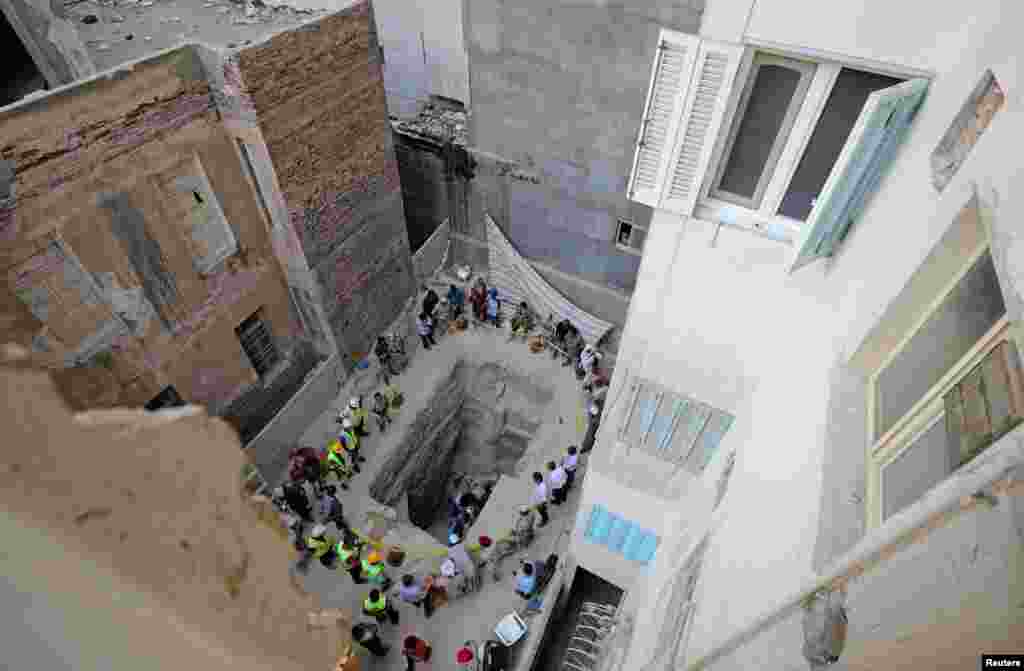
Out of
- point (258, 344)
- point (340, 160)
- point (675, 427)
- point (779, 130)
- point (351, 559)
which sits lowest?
point (351, 559)

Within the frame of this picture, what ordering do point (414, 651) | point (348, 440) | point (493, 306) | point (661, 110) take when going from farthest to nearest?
point (493, 306), point (348, 440), point (414, 651), point (661, 110)

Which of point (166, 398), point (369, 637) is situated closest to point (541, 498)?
point (369, 637)

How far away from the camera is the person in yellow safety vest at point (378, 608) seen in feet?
27.9

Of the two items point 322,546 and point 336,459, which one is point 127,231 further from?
point 322,546

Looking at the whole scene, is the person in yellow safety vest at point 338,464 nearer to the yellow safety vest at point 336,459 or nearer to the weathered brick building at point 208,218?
the yellow safety vest at point 336,459

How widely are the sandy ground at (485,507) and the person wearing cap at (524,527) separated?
0.28 metres

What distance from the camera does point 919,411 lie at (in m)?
2.23

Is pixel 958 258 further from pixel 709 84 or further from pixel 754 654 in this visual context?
pixel 709 84

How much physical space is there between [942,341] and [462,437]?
1283cm

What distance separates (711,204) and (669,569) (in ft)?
→ 12.3

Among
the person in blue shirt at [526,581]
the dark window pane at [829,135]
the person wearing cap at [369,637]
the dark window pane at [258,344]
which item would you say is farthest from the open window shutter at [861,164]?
the dark window pane at [258,344]

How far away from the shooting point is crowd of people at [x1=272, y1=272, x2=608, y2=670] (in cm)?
914

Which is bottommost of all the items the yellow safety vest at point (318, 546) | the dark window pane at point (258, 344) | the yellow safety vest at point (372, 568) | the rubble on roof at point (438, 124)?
the yellow safety vest at point (372, 568)

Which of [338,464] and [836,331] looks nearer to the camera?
[836,331]
